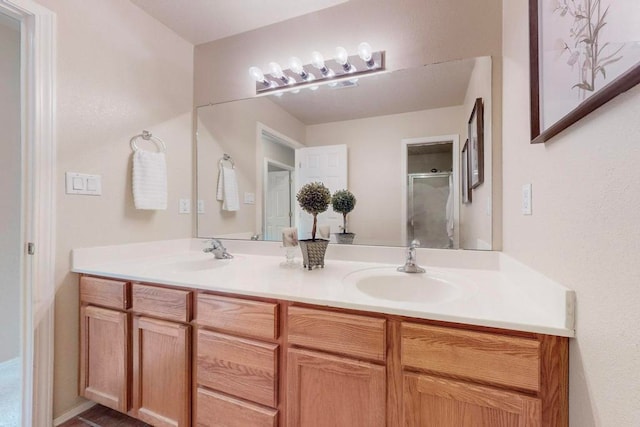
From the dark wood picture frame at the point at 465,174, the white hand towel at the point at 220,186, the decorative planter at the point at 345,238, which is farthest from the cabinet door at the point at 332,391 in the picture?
the white hand towel at the point at 220,186

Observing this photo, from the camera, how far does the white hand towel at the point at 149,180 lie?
1.71 meters

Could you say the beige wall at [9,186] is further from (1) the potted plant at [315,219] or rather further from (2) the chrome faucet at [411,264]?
(2) the chrome faucet at [411,264]

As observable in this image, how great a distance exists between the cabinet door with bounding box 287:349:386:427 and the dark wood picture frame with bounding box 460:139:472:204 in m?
→ 0.98

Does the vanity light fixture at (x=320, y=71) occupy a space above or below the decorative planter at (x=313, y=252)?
above

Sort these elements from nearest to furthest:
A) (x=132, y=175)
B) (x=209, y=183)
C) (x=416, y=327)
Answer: (x=416, y=327), (x=132, y=175), (x=209, y=183)

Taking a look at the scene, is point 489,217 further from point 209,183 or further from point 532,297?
point 209,183

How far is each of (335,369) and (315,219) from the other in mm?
760

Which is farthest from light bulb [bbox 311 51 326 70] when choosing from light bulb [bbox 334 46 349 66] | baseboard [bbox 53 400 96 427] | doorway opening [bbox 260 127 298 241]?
baseboard [bbox 53 400 96 427]

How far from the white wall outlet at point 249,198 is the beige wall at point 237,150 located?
0.02 meters

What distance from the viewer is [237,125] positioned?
2.01m

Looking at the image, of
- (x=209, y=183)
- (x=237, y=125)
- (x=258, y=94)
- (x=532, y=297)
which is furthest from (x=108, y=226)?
(x=532, y=297)

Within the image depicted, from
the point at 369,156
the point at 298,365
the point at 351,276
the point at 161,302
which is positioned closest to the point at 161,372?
the point at 161,302

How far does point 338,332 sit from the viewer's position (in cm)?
96

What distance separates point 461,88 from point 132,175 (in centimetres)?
193
